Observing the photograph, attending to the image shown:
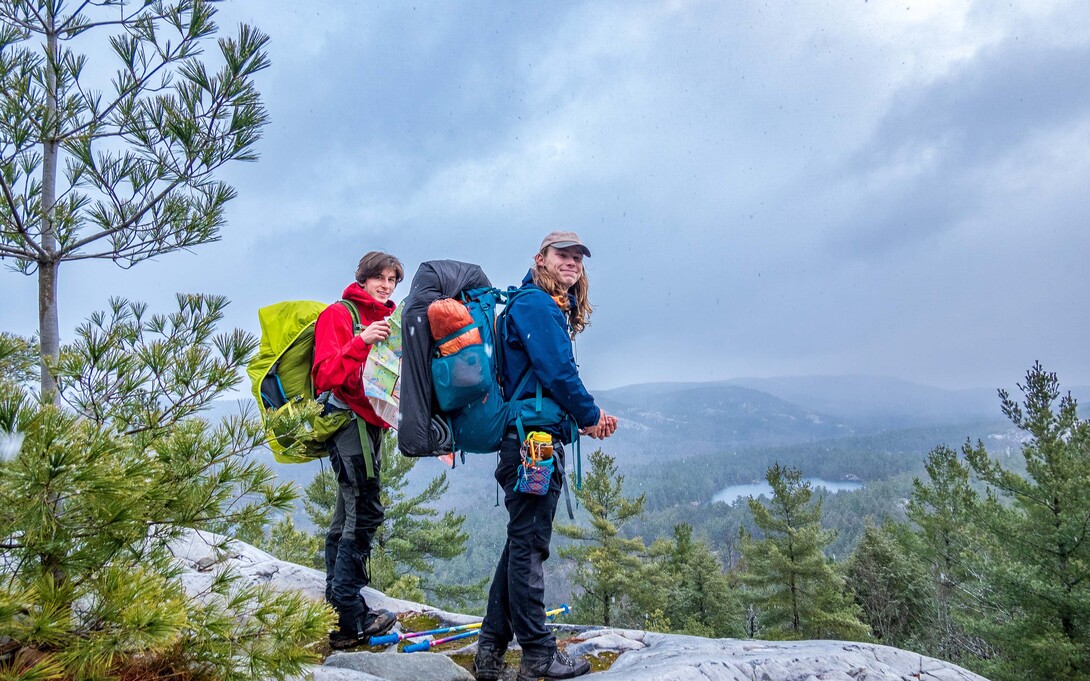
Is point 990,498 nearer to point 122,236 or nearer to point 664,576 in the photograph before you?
point 664,576

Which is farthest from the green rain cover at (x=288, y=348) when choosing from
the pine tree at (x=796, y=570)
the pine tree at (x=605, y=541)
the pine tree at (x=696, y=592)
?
the pine tree at (x=696, y=592)

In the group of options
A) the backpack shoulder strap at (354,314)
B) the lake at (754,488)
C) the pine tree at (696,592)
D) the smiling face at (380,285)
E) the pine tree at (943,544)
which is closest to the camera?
the backpack shoulder strap at (354,314)

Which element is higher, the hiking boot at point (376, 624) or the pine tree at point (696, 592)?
the hiking boot at point (376, 624)

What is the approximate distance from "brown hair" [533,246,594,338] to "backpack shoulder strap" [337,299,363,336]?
1.35 m

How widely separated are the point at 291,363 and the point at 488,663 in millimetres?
2349

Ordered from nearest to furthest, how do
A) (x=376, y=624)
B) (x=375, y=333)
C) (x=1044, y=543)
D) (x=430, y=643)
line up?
(x=375, y=333)
(x=376, y=624)
(x=430, y=643)
(x=1044, y=543)

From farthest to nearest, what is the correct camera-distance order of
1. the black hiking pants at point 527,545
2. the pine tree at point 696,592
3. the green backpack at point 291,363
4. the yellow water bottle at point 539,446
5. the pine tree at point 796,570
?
the pine tree at point 696,592 → the pine tree at point 796,570 → the green backpack at point 291,363 → the black hiking pants at point 527,545 → the yellow water bottle at point 539,446

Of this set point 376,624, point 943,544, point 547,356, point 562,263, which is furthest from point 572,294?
point 943,544

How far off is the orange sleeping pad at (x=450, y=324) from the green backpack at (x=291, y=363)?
1.00m

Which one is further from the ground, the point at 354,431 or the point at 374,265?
the point at 374,265

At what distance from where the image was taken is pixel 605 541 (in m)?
21.5

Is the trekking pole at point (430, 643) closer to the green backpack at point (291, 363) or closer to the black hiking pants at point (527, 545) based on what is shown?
the black hiking pants at point (527, 545)

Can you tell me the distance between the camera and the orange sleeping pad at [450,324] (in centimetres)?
324

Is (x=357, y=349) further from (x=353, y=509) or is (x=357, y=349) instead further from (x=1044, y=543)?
(x=1044, y=543)
